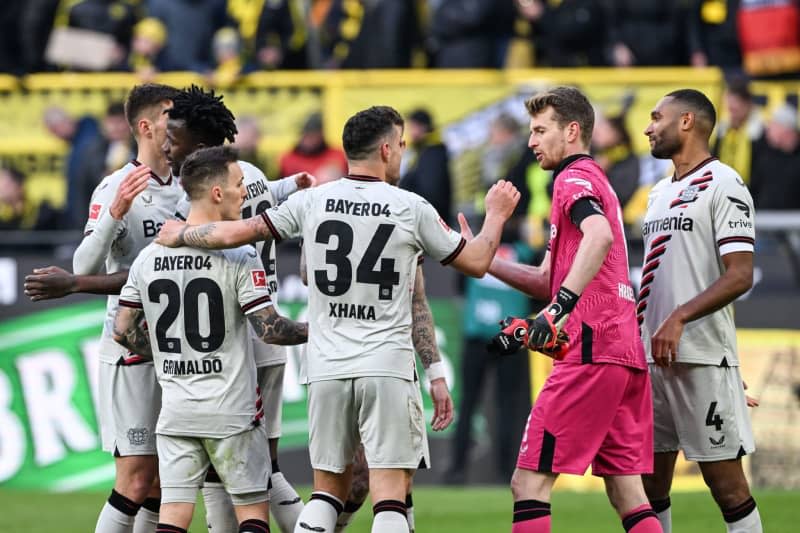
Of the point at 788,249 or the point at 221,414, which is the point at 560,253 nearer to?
the point at 221,414

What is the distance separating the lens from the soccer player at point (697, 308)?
316 inches

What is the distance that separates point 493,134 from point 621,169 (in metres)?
1.56

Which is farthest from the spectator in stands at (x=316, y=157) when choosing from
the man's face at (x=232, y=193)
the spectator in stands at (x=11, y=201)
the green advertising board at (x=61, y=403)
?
the man's face at (x=232, y=193)

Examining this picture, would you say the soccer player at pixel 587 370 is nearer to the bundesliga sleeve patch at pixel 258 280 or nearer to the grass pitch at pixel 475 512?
the bundesliga sleeve patch at pixel 258 280

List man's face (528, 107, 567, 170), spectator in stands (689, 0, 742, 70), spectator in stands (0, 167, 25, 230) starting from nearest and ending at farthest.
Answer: man's face (528, 107, 567, 170) → spectator in stands (689, 0, 742, 70) → spectator in stands (0, 167, 25, 230)

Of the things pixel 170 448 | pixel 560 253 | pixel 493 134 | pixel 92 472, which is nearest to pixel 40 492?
pixel 92 472

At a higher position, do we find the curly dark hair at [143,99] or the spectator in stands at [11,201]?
the curly dark hair at [143,99]

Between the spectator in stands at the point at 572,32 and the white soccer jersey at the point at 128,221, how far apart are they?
379 inches

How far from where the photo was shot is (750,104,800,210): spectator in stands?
15.3 meters

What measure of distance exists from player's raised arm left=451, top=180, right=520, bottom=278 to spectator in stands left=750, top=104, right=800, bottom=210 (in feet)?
26.9

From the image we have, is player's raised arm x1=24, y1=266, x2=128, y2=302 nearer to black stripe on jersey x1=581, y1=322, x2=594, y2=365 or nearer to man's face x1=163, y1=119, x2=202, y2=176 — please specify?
man's face x1=163, y1=119, x2=202, y2=176

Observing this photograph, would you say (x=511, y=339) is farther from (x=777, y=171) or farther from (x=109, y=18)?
(x=109, y=18)

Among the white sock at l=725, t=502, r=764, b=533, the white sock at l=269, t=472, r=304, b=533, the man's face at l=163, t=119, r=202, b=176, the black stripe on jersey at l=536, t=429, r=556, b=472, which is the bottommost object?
the white sock at l=269, t=472, r=304, b=533

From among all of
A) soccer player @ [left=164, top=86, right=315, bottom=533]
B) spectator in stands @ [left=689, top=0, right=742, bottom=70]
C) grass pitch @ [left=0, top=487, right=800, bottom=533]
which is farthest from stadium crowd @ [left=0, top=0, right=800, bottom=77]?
soccer player @ [left=164, top=86, right=315, bottom=533]
